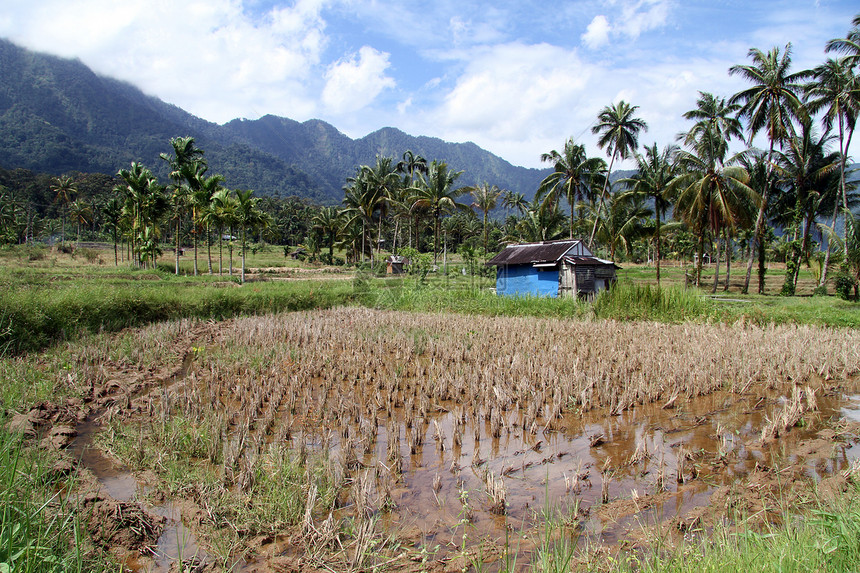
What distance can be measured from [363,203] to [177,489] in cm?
3297

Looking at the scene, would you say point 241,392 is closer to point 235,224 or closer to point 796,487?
point 796,487

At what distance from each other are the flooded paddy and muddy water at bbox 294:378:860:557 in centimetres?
3

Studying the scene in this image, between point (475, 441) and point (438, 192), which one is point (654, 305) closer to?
point (475, 441)

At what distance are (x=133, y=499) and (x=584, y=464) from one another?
4444 mm

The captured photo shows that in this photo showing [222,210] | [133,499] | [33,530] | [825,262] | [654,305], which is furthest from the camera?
[222,210]

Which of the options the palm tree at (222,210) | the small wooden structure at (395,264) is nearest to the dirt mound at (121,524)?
the palm tree at (222,210)

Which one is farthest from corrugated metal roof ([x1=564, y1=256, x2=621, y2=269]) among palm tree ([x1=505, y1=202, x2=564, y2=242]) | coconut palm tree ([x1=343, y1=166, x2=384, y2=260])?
coconut palm tree ([x1=343, y1=166, x2=384, y2=260])

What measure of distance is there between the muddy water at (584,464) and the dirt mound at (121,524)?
1.82m

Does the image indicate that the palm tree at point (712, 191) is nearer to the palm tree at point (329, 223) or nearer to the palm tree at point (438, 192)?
the palm tree at point (438, 192)

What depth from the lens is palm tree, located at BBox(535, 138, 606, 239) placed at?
3058 centimetres

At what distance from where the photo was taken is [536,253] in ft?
72.2

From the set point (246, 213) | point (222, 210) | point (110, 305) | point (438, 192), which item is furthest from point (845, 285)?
point (222, 210)

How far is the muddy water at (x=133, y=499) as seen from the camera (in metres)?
3.37

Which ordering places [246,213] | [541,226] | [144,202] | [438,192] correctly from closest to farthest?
[246,213] → [438,192] → [144,202] → [541,226]
